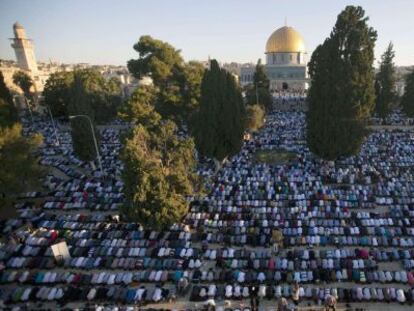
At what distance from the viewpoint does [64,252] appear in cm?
1706

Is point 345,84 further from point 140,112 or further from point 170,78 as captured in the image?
point 170,78

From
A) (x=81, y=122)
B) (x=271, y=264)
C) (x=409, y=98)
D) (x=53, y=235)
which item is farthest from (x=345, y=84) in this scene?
(x=53, y=235)

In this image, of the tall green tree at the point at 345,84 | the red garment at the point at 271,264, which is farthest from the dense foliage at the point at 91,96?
the red garment at the point at 271,264

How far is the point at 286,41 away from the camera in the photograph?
250ft

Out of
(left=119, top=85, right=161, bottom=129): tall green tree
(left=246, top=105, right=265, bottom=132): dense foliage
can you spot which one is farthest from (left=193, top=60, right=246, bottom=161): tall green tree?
(left=246, top=105, right=265, bottom=132): dense foliage

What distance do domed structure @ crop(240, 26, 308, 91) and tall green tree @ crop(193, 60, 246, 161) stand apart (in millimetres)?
55371

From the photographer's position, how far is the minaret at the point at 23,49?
7725 centimetres

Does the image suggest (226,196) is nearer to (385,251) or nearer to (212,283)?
(212,283)

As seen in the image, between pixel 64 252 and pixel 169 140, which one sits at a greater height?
pixel 169 140

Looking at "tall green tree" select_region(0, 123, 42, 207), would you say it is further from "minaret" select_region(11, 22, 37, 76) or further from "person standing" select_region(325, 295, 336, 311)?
"minaret" select_region(11, 22, 37, 76)

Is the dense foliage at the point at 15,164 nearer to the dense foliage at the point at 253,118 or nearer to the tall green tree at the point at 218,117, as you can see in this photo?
the tall green tree at the point at 218,117

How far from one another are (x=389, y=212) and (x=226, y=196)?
12209 millimetres

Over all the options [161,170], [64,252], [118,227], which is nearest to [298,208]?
[161,170]

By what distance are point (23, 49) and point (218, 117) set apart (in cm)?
7803
